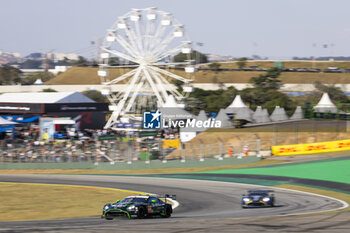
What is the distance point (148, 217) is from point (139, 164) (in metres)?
22.8

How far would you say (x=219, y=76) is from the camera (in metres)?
136

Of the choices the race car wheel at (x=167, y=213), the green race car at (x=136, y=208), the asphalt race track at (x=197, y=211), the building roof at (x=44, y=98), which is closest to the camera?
the asphalt race track at (x=197, y=211)

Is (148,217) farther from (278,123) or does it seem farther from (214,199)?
(278,123)

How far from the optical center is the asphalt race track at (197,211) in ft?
41.2

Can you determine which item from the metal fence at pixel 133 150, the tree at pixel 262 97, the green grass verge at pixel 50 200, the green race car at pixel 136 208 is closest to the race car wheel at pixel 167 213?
the green race car at pixel 136 208

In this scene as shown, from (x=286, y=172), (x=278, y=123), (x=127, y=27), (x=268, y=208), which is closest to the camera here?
(x=268, y=208)

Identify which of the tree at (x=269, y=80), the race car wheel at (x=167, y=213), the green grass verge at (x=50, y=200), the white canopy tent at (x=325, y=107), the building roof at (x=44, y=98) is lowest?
the green grass verge at (x=50, y=200)

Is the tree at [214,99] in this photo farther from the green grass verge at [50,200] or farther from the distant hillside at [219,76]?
the green grass verge at [50,200]

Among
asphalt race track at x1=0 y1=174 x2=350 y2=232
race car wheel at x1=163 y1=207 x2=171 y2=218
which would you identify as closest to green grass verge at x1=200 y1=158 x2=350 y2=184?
asphalt race track at x1=0 y1=174 x2=350 y2=232

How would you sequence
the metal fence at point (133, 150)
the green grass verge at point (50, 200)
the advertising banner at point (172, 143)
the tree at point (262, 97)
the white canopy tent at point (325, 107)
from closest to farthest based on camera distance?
1. the green grass verge at point (50, 200)
2. the metal fence at point (133, 150)
3. the advertising banner at point (172, 143)
4. the white canopy tent at point (325, 107)
5. the tree at point (262, 97)

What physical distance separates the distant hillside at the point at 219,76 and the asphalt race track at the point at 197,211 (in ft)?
296

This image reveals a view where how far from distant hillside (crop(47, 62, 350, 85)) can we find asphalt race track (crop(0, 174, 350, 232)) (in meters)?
90.4

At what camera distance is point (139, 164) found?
38406mm

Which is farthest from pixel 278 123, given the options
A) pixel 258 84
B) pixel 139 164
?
pixel 258 84
